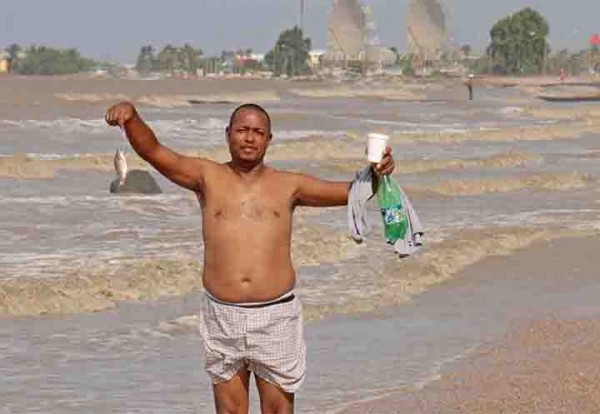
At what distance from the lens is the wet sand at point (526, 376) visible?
7723mm

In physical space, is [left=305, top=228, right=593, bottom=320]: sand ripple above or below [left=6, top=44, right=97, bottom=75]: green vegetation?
above

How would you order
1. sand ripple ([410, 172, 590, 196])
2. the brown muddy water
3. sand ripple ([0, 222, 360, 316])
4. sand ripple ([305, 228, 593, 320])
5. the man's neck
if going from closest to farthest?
the man's neck, the brown muddy water, sand ripple ([0, 222, 360, 316]), sand ripple ([305, 228, 593, 320]), sand ripple ([410, 172, 590, 196])

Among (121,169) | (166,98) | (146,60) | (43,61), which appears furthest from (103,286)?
(146,60)

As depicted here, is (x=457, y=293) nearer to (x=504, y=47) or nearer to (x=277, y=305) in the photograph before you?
(x=277, y=305)

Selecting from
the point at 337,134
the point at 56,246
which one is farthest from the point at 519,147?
the point at 56,246

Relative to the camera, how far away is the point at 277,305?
17.8 ft

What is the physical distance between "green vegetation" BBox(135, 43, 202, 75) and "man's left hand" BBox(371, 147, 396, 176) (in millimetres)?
185210

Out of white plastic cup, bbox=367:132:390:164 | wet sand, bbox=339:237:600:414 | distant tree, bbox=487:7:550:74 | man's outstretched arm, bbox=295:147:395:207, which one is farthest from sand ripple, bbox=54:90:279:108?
distant tree, bbox=487:7:550:74

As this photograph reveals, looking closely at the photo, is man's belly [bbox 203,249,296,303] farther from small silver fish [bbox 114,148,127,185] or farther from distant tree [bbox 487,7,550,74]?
distant tree [bbox 487,7,550,74]

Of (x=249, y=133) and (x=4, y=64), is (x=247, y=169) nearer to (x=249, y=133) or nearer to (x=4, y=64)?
(x=249, y=133)

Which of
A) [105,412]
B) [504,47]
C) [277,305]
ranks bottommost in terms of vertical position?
[504,47]

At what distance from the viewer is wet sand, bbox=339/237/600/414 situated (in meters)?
7.72

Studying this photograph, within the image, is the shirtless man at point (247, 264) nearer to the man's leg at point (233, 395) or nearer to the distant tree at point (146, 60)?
the man's leg at point (233, 395)

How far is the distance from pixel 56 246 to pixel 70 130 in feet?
83.3
